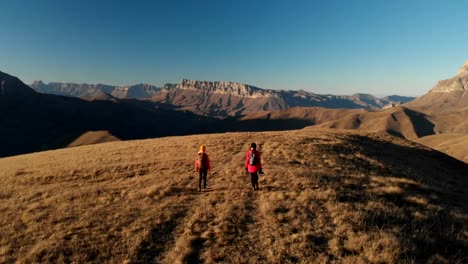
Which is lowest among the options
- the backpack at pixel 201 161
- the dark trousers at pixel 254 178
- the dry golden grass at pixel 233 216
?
the dry golden grass at pixel 233 216

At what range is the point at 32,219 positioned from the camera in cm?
1416

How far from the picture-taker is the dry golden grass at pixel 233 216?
10.2 meters

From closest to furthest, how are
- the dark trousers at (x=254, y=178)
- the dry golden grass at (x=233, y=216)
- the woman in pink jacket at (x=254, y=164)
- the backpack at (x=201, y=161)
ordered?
the dry golden grass at (x=233, y=216) → the woman in pink jacket at (x=254, y=164) → the dark trousers at (x=254, y=178) → the backpack at (x=201, y=161)

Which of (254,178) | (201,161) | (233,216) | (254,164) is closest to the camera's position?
(233,216)

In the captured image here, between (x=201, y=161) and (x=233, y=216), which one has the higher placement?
(x=201, y=161)

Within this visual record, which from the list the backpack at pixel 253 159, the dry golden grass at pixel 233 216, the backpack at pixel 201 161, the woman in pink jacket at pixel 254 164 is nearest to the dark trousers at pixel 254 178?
the woman in pink jacket at pixel 254 164

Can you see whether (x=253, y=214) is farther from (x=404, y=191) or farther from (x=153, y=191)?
(x=404, y=191)

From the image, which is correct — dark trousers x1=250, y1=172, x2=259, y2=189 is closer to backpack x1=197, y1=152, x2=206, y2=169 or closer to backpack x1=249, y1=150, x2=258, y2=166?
backpack x1=249, y1=150, x2=258, y2=166

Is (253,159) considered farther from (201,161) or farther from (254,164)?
(201,161)

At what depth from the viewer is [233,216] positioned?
13266mm

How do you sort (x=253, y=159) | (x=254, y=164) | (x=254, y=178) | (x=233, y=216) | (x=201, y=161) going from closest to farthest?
(x=233, y=216), (x=254, y=164), (x=253, y=159), (x=254, y=178), (x=201, y=161)

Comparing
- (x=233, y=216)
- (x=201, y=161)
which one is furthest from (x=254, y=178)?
(x=233, y=216)

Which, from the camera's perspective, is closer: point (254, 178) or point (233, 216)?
point (233, 216)

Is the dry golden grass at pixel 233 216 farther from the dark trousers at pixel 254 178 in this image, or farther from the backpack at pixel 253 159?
the backpack at pixel 253 159
